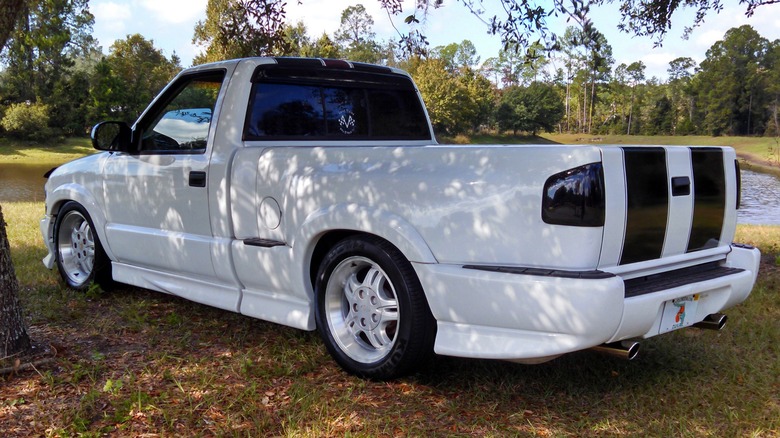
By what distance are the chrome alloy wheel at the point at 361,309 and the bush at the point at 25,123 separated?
45.4 m

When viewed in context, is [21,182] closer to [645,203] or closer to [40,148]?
[40,148]

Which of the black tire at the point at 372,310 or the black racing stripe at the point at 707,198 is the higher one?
the black racing stripe at the point at 707,198

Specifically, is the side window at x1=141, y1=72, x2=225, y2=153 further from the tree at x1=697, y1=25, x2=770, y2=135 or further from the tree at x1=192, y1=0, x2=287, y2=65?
the tree at x1=697, y1=25, x2=770, y2=135

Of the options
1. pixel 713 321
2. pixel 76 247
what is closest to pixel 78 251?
pixel 76 247

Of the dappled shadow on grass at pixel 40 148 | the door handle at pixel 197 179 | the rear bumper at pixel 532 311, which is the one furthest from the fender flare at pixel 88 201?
the dappled shadow on grass at pixel 40 148

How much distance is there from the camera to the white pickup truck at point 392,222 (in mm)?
2979

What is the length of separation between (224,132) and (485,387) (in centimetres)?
231

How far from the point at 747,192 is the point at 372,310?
2171cm

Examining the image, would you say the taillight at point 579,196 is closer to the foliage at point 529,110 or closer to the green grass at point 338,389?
the green grass at point 338,389

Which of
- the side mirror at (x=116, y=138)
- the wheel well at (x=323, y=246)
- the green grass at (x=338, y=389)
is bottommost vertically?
the green grass at (x=338, y=389)

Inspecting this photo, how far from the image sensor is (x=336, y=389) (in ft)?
12.0

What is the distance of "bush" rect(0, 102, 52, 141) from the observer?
42.3 meters

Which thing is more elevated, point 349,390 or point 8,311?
point 8,311

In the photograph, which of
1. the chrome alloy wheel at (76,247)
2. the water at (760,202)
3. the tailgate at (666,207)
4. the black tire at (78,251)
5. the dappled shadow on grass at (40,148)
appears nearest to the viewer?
the tailgate at (666,207)
